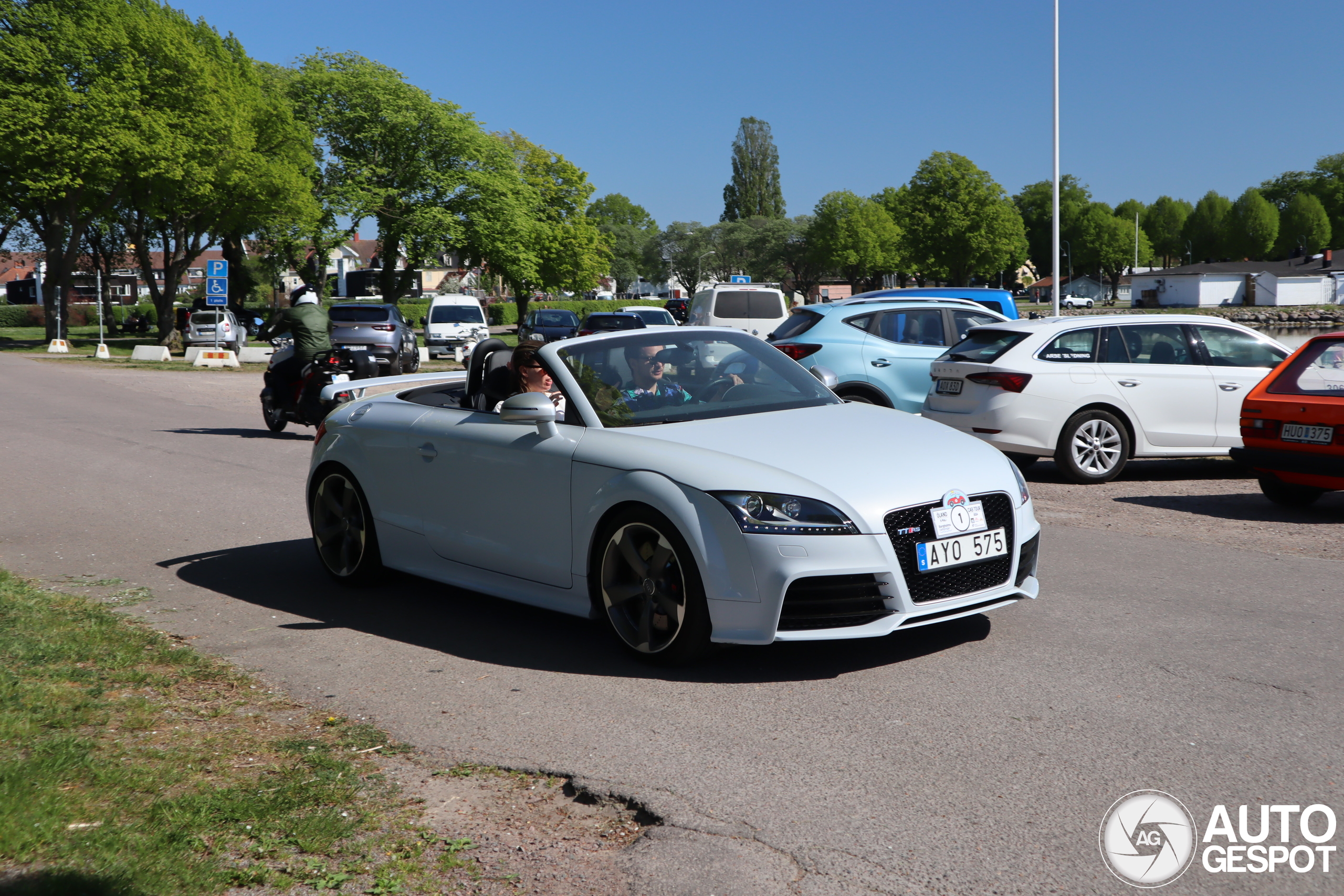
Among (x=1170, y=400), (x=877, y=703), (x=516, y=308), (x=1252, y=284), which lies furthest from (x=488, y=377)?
(x=1252, y=284)

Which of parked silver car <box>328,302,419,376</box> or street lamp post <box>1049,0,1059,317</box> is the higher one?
street lamp post <box>1049,0,1059,317</box>

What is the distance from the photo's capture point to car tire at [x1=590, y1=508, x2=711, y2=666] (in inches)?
192

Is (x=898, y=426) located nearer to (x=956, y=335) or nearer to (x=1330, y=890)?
(x=1330, y=890)

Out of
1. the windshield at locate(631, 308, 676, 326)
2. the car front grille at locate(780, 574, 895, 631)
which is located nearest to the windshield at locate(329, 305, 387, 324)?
the windshield at locate(631, 308, 676, 326)

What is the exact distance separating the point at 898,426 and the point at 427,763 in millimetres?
2710

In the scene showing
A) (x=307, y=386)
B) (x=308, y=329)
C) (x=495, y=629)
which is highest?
(x=308, y=329)

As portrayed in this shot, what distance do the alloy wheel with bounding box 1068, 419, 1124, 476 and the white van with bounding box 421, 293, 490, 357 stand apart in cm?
2735

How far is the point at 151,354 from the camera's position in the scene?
37219mm

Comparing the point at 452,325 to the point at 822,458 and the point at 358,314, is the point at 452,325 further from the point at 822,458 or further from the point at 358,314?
the point at 822,458

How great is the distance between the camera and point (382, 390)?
7242 mm

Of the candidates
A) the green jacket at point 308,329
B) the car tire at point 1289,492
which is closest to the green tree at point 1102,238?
the green jacket at point 308,329

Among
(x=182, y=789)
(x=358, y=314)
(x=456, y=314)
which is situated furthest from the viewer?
(x=456, y=314)

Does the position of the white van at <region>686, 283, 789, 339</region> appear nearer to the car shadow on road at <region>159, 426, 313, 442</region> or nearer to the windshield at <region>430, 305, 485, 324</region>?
the car shadow on road at <region>159, 426, 313, 442</region>

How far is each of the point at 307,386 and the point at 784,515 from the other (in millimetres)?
11382
